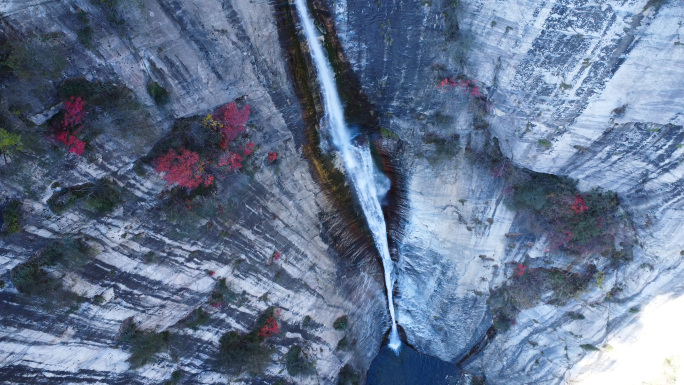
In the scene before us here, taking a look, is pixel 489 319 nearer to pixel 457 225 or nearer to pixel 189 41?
pixel 457 225

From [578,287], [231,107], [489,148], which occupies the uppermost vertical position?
[231,107]

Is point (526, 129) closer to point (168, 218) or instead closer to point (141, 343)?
point (168, 218)

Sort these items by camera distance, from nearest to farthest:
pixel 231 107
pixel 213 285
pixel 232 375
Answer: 1. pixel 231 107
2. pixel 213 285
3. pixel 232 375

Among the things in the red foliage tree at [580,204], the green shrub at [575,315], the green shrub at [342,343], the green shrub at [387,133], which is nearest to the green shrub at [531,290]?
the green shrub at [575,315]

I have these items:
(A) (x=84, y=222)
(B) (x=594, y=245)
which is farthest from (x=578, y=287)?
(A) (x=84, y=222)

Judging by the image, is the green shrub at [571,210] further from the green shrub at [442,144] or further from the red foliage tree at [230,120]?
the red foliage tree at [230,120]

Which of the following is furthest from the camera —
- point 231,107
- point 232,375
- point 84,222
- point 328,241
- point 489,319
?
point 489,319
